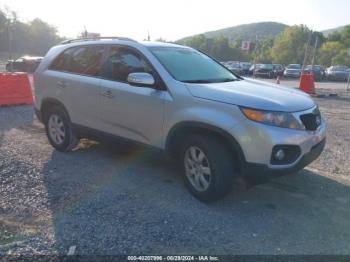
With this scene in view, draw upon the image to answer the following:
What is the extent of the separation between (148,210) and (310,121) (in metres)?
2.01

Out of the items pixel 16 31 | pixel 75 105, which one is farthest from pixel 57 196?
pixel 16 31

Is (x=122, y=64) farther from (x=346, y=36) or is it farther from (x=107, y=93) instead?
(x=346, y=36)

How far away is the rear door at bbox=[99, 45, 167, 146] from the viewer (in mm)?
4453

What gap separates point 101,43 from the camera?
5293mm

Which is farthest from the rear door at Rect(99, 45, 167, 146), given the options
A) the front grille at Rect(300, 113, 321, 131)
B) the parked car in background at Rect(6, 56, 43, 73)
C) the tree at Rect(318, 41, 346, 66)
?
the tree at Rect(318, 41, 346, 66)

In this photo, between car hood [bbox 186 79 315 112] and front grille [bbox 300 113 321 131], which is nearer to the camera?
car hood [bbox 186 79 315 112]

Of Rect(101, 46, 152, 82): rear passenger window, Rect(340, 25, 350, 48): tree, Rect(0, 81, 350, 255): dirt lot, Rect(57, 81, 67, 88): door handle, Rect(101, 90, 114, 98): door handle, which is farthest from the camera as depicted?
Rect(340, 25, 350, 48): tree

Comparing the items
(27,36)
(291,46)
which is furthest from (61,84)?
(27,36)

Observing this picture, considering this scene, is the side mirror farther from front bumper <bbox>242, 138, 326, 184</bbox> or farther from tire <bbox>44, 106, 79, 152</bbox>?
tire <bbox>44, 106, 79, 152</bbox>

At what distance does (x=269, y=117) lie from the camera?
3.72 metres

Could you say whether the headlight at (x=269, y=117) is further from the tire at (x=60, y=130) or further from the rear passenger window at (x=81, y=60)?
the tire at (x=60, y=130)

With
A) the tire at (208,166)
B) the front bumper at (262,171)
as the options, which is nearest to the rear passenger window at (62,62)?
the tire at (208,166)

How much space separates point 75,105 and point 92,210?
2023 millimetres

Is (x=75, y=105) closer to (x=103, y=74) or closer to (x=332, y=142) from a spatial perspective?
(x=103, y=74)
